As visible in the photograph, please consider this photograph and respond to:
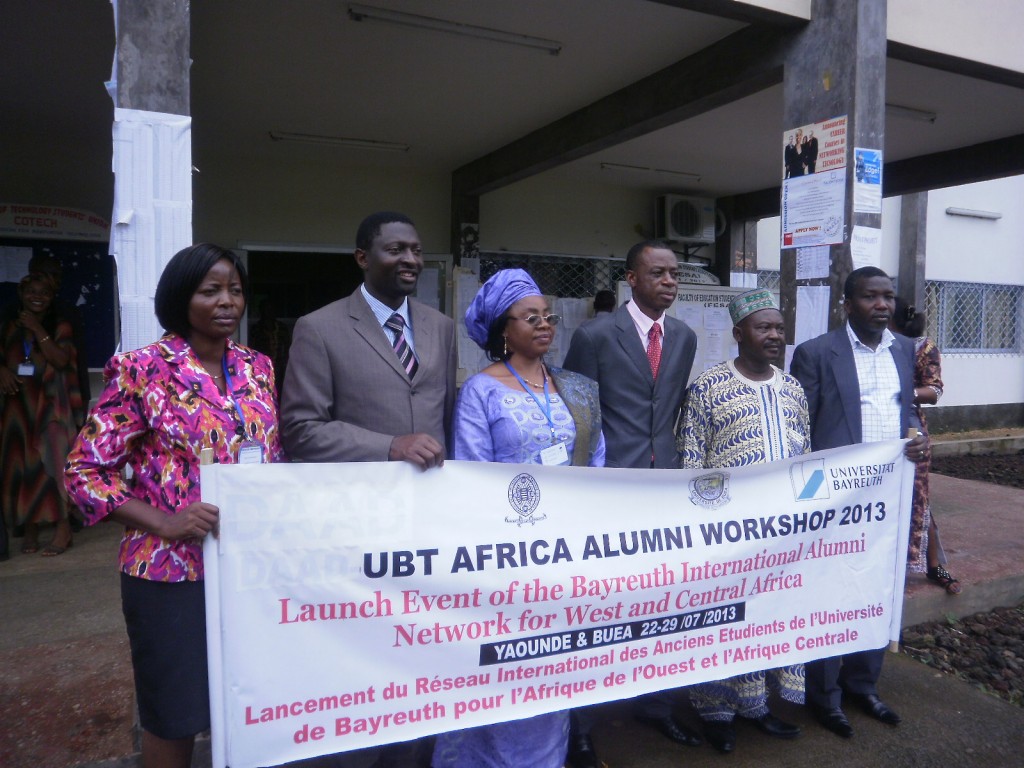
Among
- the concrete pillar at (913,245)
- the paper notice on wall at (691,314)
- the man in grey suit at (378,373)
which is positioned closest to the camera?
the man in grey suit at (378,373)

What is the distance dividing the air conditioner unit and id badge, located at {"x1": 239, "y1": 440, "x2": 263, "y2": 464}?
723cm

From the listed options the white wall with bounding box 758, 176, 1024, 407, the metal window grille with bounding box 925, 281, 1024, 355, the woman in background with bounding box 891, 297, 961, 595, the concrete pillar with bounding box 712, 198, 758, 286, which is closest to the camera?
the woman in background with bounding box 891, 297, 961, 595

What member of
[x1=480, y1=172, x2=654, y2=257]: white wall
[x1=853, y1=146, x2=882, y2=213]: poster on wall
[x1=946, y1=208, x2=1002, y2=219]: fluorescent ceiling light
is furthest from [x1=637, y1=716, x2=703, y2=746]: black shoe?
[x1=946, y1=208, x2=1002, y2=219]: fluorescent ceiling light

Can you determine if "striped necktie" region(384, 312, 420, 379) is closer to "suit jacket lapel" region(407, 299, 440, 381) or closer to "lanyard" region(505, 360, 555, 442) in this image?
"suit jacket lapel" region(407, 299, 440, 381)

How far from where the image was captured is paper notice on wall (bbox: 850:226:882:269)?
3781 mm

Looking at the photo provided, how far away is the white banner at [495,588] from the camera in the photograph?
206 centimetres

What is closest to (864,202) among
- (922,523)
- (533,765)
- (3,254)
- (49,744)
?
(922,523)

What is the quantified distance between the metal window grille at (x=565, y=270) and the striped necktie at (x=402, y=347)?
5680 mm

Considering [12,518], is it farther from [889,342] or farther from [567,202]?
[567,202]

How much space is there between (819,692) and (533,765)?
55.2 inches

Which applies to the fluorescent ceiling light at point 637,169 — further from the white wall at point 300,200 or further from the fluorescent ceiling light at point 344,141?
the fluorescent ceiling light at point 344,141

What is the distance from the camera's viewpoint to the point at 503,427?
244 centimetres

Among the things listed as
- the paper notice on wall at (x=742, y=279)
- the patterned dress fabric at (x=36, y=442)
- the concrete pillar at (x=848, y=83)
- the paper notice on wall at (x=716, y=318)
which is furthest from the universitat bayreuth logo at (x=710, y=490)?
the paper notice on wall at (x=742, y=279)

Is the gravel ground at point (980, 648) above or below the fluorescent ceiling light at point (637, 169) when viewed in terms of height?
below
